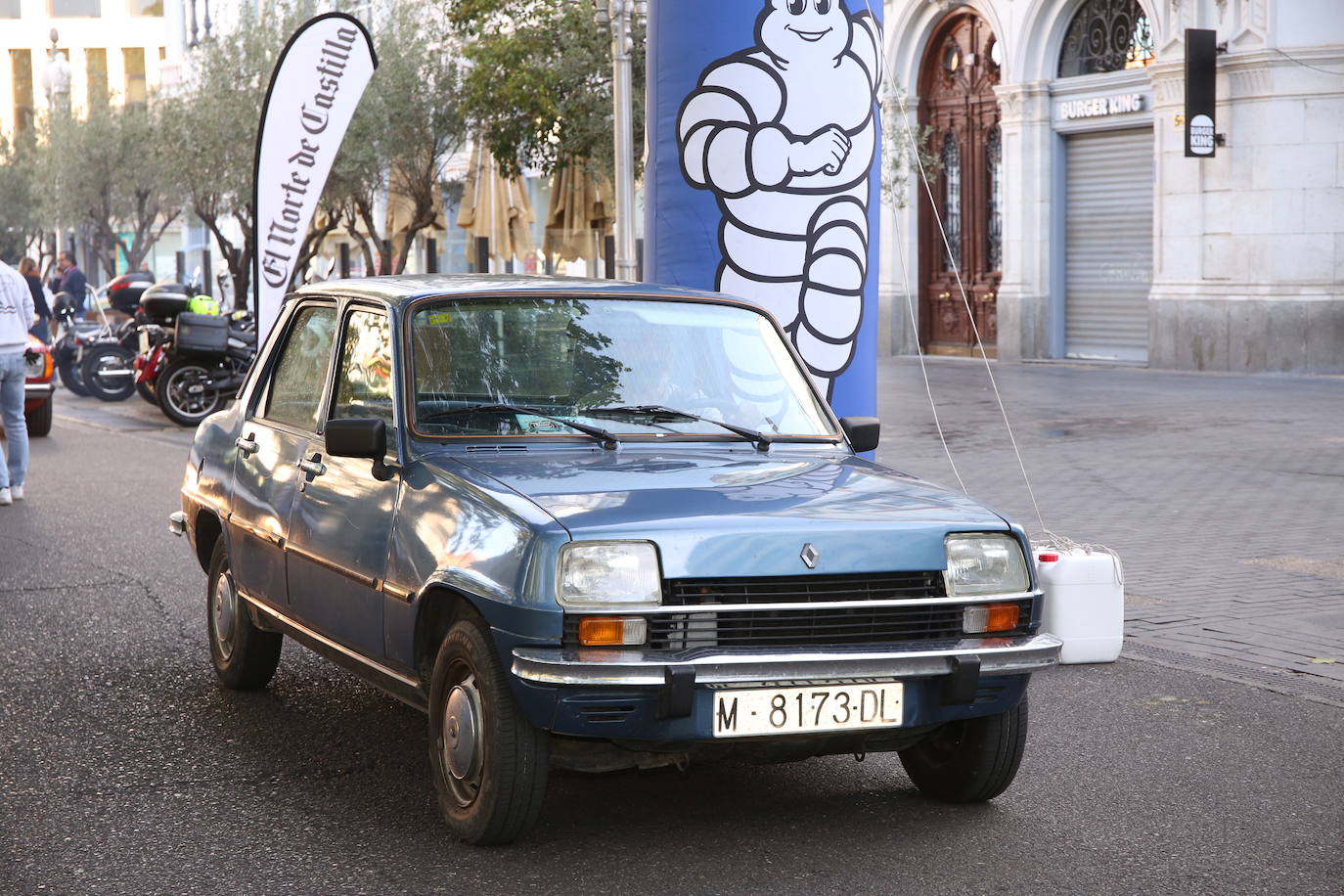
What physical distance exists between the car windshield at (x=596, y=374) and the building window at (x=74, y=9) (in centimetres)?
8652

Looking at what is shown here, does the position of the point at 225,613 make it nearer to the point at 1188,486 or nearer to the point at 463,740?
the point at 463,740

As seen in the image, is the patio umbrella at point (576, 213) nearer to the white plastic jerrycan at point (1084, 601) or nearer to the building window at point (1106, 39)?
the building window at point (1106, 39)

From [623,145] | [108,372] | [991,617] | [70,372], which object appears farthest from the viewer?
[70,372]

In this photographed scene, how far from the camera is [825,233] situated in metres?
9.35

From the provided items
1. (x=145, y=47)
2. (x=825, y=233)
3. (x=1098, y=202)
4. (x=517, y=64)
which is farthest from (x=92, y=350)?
(x=145, y=47)

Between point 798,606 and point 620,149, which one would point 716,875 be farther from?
point 620,149

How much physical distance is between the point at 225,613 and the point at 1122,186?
68.9 feet

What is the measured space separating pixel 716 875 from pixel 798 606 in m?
0.68

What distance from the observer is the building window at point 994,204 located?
2781 centimetres

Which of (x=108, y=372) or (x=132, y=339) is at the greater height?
(x=132, y=339)

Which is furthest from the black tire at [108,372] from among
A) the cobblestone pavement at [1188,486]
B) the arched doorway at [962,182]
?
the arched doorway at [962,182]

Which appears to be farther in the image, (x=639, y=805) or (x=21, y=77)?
(x=21, y=77)

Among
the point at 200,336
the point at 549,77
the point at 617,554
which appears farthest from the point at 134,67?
the point at 617,554

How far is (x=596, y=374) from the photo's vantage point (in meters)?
5.46
